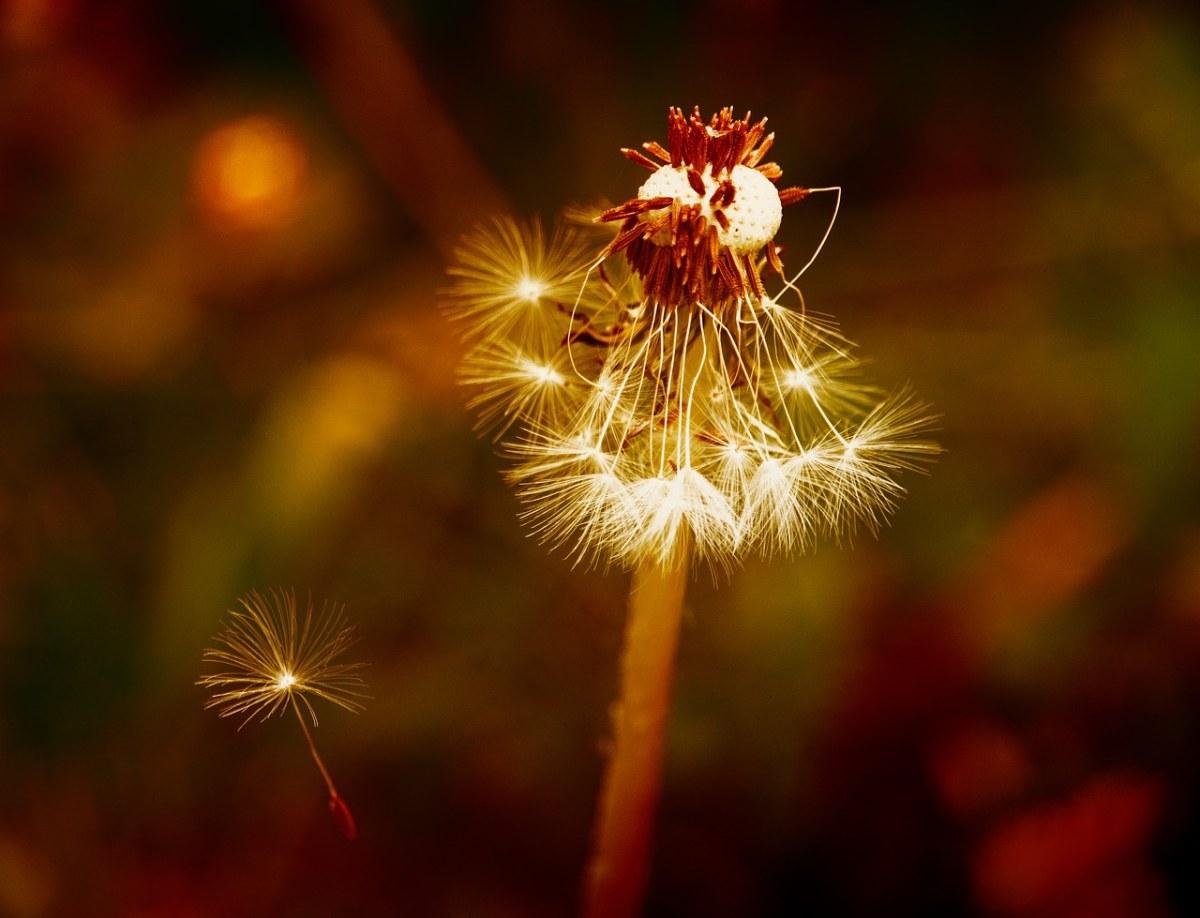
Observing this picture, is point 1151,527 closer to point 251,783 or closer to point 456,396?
point 456,396

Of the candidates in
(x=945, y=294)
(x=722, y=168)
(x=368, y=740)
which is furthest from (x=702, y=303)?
(x=945, y=294)

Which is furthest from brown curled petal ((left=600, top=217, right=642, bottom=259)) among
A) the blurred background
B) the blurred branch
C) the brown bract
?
the blurred branch

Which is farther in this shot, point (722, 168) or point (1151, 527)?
point (1151, 527)

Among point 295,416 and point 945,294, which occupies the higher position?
point 945,294

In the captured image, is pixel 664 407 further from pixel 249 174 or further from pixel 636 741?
pixel 249 174

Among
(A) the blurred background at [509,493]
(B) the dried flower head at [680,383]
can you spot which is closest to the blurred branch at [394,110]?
(A) the blurred background at [509,493]

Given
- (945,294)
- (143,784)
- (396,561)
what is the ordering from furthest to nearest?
(945,294), (396,561), (143,784)

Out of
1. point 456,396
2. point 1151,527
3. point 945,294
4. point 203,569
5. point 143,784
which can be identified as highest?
point 945,294

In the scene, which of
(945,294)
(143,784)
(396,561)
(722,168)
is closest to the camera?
(722,168)
